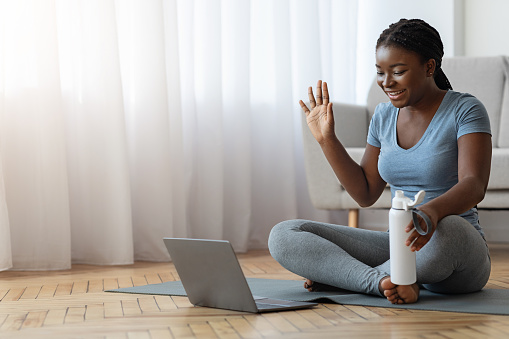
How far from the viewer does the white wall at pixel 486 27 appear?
310cm

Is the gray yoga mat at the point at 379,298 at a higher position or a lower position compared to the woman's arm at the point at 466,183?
lower

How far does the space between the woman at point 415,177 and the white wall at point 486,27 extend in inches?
65.8

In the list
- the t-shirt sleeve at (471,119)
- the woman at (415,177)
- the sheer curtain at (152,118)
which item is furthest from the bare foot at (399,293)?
the sheer curtain at (152,118)

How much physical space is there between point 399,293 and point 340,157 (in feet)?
1.12

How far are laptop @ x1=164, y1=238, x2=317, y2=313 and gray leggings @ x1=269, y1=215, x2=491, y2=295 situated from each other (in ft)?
0.38

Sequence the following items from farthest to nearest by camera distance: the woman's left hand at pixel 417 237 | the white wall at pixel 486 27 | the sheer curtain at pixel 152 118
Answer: the white wall at pixel 486 27, the sheer curtain at pixel 152 118, the woman's left hand at pixel 417 237

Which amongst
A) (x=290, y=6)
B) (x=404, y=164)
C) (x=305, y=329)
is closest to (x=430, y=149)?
(x=404, y=164)

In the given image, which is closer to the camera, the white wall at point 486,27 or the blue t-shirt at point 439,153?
the blue t-shirt at point 439,153

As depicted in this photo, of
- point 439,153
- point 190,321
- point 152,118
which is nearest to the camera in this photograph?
point 190,321

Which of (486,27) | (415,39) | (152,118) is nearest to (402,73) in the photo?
(415,39)

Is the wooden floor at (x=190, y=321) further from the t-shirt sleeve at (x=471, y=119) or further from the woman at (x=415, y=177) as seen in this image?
the t-shirt sleeve at (x=471, y=119)

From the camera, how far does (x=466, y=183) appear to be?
139 centimetres

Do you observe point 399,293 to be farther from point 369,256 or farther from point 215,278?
point 215,278

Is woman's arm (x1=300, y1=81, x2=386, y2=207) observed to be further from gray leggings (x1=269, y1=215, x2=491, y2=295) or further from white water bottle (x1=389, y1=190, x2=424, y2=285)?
white water bottle (x1=389, y1=190, x2=424, y2=285)
